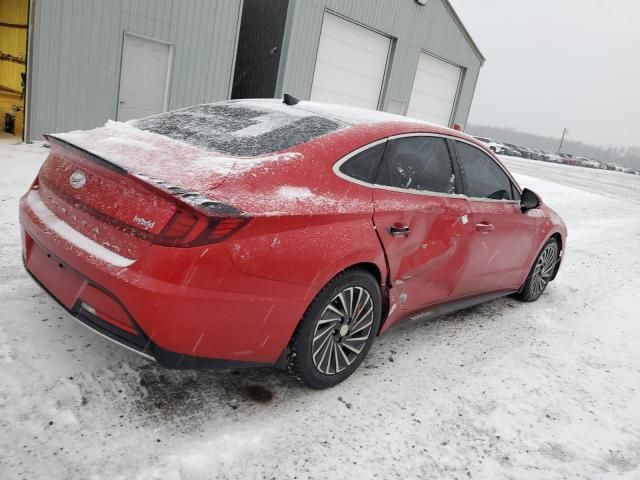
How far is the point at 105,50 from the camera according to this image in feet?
32.1

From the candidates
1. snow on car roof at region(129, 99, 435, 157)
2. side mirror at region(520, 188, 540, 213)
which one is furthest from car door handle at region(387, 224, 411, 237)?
side mirror at region(520, 188, 540, 213)

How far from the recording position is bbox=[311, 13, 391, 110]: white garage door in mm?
13922

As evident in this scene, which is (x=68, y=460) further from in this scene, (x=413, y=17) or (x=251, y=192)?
(x=413, y=17)

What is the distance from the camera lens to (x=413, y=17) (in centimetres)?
1566

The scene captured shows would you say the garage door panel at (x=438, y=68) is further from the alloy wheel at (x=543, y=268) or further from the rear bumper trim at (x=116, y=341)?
the rear bumper trim at (x=116, y=341)

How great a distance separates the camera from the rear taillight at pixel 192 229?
2.13 meters

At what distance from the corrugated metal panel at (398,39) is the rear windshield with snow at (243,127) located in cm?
1039

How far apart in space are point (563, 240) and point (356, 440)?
375 cm

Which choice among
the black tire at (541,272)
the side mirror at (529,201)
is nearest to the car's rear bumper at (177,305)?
the side mirror at (529,201)

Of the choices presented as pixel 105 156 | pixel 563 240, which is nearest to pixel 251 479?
pixel 105 156

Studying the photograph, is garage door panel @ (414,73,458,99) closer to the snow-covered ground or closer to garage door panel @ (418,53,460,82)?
garage door panel @ (418,53,460,82)

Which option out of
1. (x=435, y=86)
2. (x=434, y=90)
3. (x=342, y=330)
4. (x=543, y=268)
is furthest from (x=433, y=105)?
(x=342, y=330)

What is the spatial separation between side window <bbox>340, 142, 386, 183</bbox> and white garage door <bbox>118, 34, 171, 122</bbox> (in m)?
8.85

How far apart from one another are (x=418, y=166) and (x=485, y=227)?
863 mm
